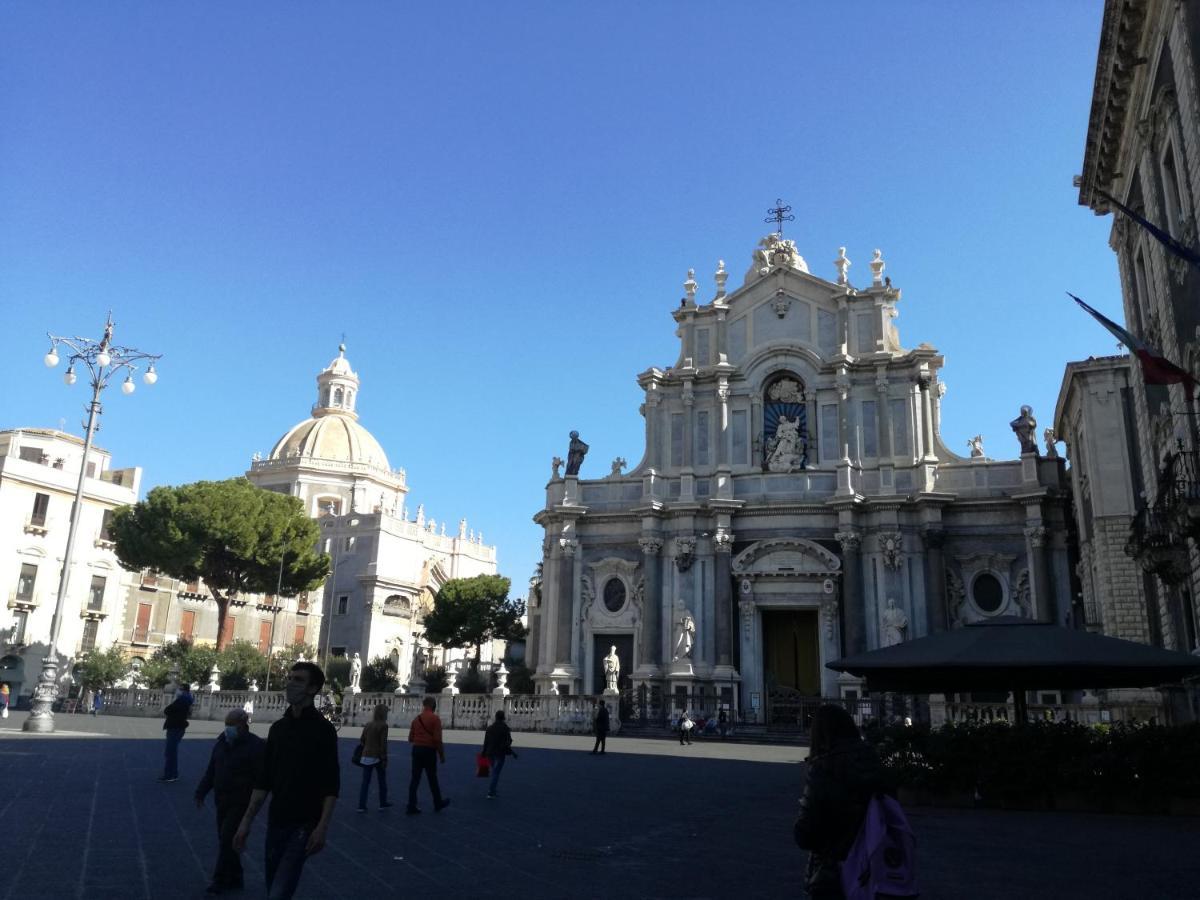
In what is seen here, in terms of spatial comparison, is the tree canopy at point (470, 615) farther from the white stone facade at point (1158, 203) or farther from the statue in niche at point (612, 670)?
the white stone facade at point (1158, 203)

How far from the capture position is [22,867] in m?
7.20

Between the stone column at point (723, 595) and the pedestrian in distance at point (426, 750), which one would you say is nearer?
the pedestrian in distance at point (426, 750)

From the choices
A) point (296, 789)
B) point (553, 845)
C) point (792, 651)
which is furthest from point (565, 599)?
point (296, 789)

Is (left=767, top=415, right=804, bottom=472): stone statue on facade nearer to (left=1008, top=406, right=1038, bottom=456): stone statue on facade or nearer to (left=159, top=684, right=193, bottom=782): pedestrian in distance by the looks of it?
(left=1008, top=406, right=1038, bottom=456): stone statue on facade

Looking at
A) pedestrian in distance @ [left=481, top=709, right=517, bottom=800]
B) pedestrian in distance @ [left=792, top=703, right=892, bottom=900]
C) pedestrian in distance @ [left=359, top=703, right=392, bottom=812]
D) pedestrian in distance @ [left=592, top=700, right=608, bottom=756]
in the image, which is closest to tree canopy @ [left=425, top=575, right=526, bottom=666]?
pedestrian in distance @ [left=592, top=700, right=608, bottom=756]

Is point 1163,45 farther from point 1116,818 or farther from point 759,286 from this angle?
point 759,286

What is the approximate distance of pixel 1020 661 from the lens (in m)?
11.6

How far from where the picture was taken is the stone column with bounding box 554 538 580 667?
114 feet

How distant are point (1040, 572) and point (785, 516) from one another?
8.61 metres

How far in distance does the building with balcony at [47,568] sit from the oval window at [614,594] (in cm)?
2927

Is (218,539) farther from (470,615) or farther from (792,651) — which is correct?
(792,651)

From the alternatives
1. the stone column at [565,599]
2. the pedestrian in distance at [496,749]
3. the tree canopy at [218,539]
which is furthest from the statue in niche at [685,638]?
the tree canopy at [218,539]

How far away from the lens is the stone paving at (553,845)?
23.5 ft

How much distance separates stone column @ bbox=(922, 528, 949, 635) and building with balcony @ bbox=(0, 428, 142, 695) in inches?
1610
